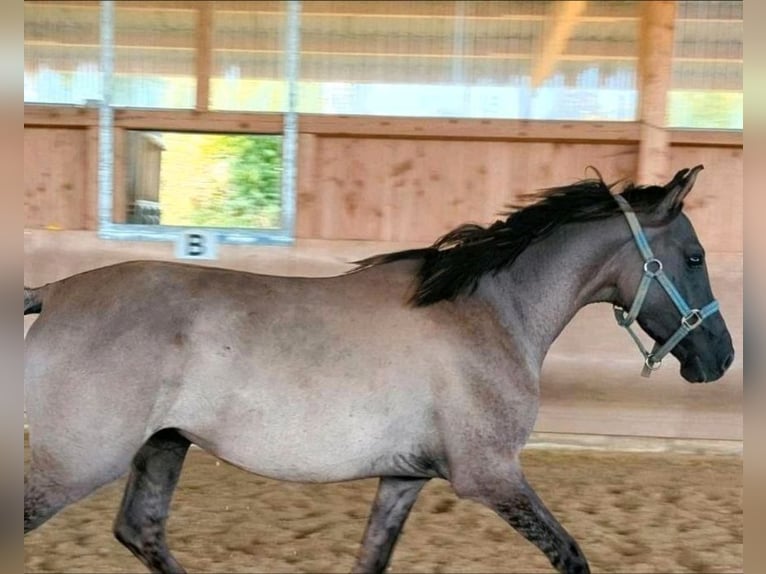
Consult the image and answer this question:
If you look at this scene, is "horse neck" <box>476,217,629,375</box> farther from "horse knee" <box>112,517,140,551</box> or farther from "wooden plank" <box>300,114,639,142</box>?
"wooden plank" <box>300,114,639,142</box>

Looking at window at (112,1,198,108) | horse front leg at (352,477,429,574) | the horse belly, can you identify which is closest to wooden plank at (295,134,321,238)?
window at (112,1,198,108)

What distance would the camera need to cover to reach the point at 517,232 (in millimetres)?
2809

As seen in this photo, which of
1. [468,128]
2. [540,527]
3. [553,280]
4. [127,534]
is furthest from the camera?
[468,128]

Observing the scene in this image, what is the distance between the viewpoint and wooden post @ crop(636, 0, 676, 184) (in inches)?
223

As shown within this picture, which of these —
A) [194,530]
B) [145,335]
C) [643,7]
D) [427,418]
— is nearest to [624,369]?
[643,7]

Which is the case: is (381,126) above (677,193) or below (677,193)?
above

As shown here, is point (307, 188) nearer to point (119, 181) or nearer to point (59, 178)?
point (119, 181)

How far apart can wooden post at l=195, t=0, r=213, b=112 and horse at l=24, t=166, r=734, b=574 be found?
347 centimetres

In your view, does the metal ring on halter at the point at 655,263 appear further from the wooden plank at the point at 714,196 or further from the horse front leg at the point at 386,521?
the wooden plank at the point at 714,196

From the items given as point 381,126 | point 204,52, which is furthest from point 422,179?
point 204,52

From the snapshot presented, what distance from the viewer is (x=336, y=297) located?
8.87 feet

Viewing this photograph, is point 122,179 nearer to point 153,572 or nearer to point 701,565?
point 153,572

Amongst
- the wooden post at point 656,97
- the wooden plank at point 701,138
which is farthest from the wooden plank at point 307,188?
the wooden plank at point 701,138

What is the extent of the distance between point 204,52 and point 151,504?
3958 mm
